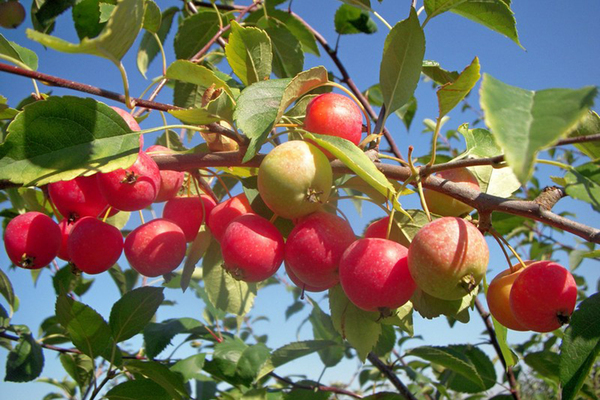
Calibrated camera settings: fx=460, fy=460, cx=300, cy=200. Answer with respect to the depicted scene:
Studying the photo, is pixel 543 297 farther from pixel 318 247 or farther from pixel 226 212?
pixel 226 212

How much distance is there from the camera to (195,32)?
94.8 inches

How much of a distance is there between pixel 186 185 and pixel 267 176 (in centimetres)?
74

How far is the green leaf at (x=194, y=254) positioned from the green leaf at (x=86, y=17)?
105 centimetres

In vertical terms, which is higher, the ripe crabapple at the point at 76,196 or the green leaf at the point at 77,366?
the ripe crabapple at the point at 76,196

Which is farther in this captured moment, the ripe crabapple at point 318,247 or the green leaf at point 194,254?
the green leaf at point 194,254

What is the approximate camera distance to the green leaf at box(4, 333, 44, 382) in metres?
2.18

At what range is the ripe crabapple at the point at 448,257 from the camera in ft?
3.23

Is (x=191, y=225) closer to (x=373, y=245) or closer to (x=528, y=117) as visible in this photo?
(x=373, y=245)

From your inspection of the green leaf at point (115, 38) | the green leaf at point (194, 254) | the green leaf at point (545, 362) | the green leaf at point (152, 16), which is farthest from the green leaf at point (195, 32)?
the green leaf at point (545, 362)

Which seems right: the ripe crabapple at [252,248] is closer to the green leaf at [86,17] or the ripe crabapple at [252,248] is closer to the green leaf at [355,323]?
the green leaf at [355,323]

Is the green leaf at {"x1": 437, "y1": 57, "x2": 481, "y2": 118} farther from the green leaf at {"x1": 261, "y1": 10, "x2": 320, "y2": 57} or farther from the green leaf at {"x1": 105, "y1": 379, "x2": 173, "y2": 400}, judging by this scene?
the green leaf at {"x1": 261, "y1": 10, "x2": 320, "y2": 57}

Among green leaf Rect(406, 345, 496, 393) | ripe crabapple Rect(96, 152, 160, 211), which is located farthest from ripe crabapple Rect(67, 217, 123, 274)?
green leaf Rect(406, 345, 496, 393)

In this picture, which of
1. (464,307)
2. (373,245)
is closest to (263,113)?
(373,245)

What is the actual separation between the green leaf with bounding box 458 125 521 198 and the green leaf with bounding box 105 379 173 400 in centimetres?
128
